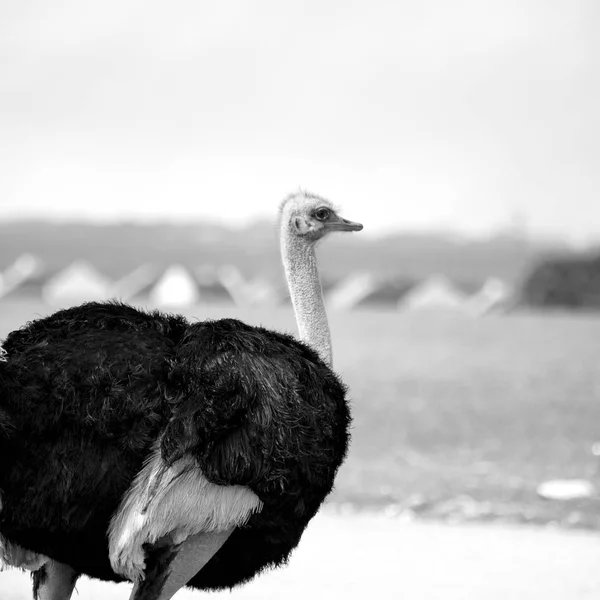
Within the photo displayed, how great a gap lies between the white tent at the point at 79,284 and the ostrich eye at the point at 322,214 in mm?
6810

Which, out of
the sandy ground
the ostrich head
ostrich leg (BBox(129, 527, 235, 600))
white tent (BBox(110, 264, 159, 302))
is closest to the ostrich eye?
the ostrich head

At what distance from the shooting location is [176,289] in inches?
405

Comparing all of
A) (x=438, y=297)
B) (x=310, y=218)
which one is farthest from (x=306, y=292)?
(x=438, y=297)

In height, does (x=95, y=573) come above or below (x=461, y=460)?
below

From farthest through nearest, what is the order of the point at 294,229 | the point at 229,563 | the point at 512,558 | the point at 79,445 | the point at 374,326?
the point at 374,326
the point at 512,558
the point at 294,229
the point at 229,563
the point at 79,445

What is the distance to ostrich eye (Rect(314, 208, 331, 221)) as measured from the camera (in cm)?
369

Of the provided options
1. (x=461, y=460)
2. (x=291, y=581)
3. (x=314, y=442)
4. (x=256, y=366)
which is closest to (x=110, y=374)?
(x=256, y=366)

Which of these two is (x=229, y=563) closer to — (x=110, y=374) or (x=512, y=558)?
(x=110, y=374)

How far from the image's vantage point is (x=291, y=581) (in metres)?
4.55

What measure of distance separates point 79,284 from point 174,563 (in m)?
8.03

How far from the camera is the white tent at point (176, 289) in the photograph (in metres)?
10.3

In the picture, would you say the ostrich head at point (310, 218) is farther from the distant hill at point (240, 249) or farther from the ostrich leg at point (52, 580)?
the distant hill at point (240, 249)

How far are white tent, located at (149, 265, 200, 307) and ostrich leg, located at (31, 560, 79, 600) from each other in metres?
7.22

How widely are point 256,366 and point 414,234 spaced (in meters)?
8.16
